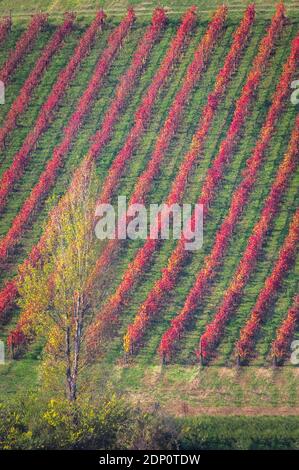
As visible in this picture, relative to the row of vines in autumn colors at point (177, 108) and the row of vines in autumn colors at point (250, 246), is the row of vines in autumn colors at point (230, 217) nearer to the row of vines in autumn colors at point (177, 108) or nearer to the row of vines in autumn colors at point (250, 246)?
the row of vines in autumn colors at point (250, 246)

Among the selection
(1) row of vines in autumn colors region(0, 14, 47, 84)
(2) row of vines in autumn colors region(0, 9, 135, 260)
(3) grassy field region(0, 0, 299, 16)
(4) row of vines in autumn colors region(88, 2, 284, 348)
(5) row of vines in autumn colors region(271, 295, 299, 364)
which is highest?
(3) grassy field region(0, 0, 299, 16)

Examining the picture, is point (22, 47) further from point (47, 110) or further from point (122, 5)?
point (122, 5)

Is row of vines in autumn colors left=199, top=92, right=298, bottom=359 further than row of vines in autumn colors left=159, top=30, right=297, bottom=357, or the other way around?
row of vines in autumn colors left=159, top=30, right=297, bottom=357

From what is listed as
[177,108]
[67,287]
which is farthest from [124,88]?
[67,287]

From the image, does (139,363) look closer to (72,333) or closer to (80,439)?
(72,333)

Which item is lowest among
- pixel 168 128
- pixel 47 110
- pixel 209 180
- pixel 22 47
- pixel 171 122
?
pixel 209 180

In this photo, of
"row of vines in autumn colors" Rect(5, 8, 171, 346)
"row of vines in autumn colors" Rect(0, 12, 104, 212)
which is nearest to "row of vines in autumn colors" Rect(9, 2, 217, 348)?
"row of vines in autumn colors" Rect(5, 8, 171, 346)

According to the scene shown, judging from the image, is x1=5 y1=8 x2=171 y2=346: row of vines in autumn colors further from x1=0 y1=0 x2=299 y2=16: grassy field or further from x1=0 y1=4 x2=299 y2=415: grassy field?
x1=0 y1=0 x2=299 y2=16: grassy field
